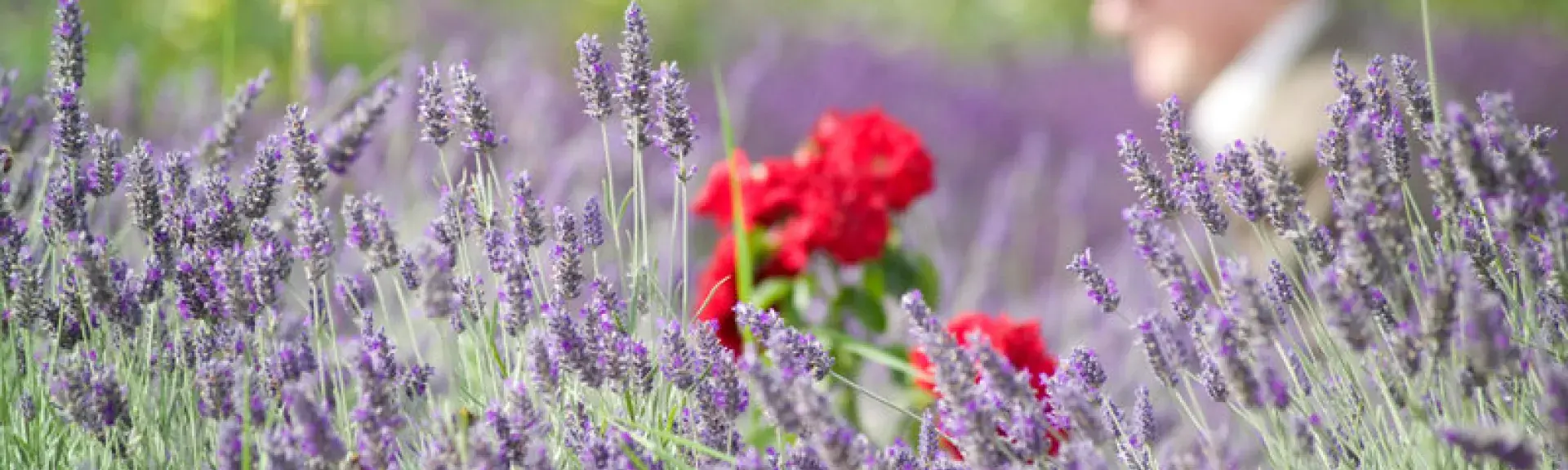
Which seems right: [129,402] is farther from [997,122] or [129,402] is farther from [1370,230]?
[997,122]

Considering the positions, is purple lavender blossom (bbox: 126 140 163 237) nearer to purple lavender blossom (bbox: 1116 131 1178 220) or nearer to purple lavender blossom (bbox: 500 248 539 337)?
purple lavender blossom (bbox: 500 248 539 337)

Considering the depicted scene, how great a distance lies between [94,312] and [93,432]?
0.19 m

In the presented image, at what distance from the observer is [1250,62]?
126 inches

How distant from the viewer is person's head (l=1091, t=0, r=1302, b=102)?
11.4ft

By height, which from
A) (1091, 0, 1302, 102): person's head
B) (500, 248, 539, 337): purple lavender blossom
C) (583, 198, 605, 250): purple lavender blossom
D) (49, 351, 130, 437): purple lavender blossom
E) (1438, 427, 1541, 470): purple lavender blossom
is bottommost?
(1438, 427, 1541, 470): purple lavender blossom

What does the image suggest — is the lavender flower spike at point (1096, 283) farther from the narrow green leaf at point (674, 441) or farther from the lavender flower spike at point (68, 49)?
the lavender flower spike at point (68, 49)

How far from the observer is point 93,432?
1.12 m

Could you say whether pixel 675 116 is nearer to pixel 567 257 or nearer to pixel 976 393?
pixel 567 257

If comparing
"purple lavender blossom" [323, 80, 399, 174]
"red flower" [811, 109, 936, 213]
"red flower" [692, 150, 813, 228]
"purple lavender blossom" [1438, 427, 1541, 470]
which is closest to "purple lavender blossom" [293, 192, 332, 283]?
"purple lavender blossom" [323, 80, 399, 174]

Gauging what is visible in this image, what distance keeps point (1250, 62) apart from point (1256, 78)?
16 cm

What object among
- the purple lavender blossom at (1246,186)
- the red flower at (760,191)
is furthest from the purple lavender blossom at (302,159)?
the red flower at (760,191)

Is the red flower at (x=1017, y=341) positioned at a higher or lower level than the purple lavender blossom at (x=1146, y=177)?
higher

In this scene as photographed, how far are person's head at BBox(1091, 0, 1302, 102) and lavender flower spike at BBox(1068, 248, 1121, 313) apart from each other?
2355mm

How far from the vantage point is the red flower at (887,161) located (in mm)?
2424
